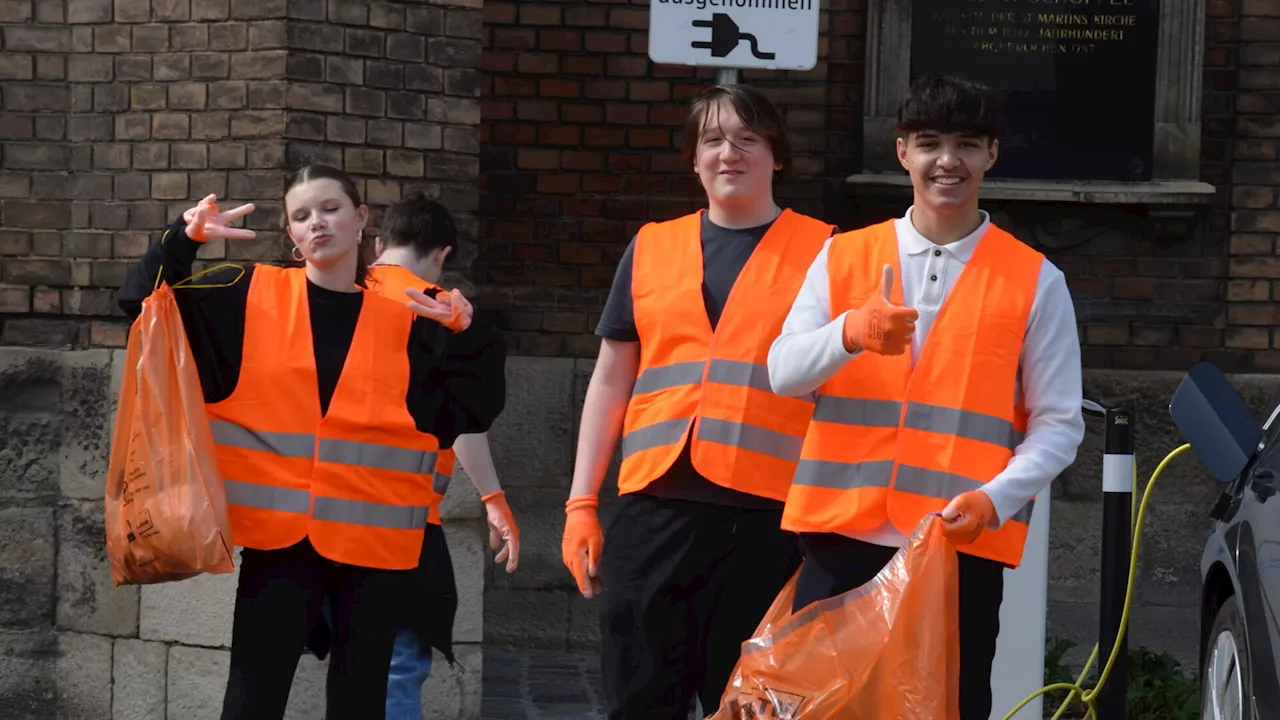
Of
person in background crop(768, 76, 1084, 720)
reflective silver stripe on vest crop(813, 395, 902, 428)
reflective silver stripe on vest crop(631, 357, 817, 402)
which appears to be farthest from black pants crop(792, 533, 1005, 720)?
reflective silver stripe on vest crop(631, 357, 817, 402)

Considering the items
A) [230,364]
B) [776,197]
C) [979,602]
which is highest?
[776,197]

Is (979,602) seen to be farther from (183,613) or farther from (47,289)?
(47,289)

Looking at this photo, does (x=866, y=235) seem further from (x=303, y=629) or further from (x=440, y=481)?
(x=440, y=481)

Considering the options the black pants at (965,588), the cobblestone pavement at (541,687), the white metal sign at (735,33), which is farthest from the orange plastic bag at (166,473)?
the cobblestone pavement at (541,687)

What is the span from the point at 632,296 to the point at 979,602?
1.09 meters

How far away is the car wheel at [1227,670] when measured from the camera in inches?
159

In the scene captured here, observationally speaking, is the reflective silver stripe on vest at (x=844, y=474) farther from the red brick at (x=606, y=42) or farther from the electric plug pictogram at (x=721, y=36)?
the red brick at (x=606, y=42)

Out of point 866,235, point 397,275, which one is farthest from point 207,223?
point 866,235

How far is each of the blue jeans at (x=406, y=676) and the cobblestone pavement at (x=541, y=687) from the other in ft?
4.46

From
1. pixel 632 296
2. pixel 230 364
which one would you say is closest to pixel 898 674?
pixel 632 296

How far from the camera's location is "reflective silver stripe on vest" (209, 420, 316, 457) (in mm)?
4078

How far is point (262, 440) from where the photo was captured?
13.4ft

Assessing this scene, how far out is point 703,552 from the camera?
12.3ft

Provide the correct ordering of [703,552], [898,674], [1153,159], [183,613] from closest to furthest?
1. [898,674]
2. [703,552]
3. [183,613]
4. [1153,159]
